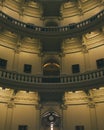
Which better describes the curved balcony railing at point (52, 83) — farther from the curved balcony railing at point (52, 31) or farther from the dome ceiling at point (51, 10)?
the dome ceiling at point (51, 10)

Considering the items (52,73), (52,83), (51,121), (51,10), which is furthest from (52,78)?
(51,10)

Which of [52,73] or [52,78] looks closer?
[52,78]

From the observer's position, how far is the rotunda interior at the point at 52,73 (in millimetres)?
15461

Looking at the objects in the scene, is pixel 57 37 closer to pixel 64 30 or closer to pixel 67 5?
pixel 64 30

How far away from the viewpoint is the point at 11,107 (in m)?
15.9

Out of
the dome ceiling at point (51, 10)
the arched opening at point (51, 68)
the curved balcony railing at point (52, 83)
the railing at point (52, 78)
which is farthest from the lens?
the dome ceiling at point (51, 10)

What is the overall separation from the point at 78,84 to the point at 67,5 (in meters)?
9.66

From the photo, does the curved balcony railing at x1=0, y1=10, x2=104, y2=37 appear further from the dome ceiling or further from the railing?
the railing

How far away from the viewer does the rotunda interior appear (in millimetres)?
15461

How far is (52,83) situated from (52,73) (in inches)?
148

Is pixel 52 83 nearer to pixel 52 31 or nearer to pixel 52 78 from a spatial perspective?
pixel 52 78

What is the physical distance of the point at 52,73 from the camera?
19266 mm

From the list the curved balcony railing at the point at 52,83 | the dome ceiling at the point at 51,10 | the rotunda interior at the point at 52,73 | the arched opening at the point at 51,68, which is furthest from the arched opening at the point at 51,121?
the dome ceiling at the point at 51,10

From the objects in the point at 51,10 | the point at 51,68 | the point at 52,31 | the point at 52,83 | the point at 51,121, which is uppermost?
the point at 51,10
